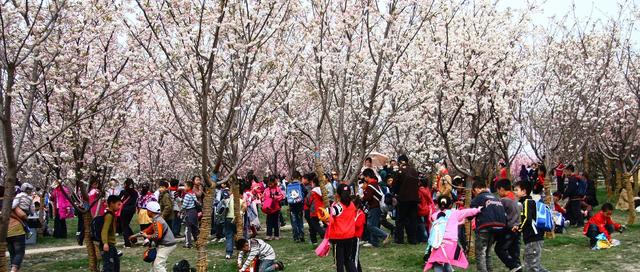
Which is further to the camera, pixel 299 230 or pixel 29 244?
pixel 29 244

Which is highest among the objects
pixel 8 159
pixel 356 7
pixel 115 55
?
pixel 356 7

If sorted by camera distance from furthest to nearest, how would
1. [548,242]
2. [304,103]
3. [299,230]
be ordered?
[304,103] < [299,230] < [548,242]

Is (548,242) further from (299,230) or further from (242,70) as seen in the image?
(242,70)

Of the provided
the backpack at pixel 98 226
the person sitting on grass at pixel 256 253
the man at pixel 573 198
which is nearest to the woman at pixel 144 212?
the backpack at pixel 98 226

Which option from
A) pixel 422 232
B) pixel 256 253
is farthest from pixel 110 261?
pixel 422 232

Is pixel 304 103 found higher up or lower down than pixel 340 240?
higher up

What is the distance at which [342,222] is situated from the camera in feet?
30.2

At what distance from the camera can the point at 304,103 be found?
73.4 ft

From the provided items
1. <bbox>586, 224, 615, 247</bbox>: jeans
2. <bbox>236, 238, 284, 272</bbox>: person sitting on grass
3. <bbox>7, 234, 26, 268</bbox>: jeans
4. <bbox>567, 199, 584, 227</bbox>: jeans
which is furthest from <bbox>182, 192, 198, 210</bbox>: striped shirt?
<bbox>567, 199, 584, 227</bbox>: jeans

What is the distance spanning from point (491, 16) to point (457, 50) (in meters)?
1.38

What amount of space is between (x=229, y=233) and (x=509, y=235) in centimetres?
652

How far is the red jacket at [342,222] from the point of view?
30.1 ft

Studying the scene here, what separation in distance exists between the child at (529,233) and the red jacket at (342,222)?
259cm

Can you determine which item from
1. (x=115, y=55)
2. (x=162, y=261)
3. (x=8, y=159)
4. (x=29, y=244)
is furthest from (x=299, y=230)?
(x=8, y=159)
